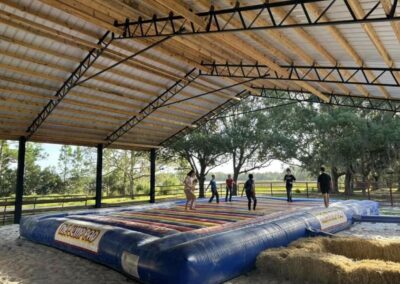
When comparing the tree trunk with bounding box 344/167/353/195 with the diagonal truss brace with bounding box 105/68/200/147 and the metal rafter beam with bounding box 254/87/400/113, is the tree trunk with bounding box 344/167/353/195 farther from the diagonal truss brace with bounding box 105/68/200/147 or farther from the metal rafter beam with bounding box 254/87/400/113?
the diagonal truss brace with bounding box 105/68/200/147

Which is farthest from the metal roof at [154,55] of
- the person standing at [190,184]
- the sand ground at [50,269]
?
the sand ground at [50,269]

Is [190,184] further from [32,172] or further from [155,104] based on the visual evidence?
[32,172]

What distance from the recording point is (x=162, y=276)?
20.1ft

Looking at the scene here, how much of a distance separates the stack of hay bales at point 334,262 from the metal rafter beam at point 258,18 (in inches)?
184

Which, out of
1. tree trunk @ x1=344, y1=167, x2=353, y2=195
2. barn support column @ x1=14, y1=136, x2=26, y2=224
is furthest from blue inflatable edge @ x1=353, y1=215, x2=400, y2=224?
barn support column @ x1=14, y1=136, x2=26, y2=224

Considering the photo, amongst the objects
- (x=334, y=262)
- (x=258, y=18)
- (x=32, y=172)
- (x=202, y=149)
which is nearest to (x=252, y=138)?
(x=202, y=149)

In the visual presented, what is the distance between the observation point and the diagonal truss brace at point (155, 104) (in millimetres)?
15273

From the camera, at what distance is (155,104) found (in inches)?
666

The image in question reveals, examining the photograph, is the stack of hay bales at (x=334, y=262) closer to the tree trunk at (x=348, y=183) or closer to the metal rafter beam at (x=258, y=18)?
the metal rafter beam at (x=258, y=18)

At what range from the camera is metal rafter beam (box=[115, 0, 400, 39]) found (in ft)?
23.3

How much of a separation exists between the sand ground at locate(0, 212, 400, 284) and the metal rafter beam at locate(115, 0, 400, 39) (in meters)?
5.51

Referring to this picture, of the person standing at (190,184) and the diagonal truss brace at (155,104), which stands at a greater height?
the diagonal truss brace at (155,104)

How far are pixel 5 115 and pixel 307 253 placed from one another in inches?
502

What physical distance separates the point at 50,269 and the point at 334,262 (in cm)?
604
